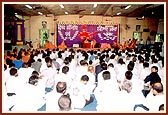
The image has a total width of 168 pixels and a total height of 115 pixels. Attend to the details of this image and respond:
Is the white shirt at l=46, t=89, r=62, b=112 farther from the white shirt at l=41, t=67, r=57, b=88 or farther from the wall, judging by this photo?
the wall

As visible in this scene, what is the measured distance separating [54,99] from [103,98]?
0.91 metres

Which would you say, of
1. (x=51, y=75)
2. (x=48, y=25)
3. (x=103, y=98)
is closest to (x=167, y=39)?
(x=103, y=98)

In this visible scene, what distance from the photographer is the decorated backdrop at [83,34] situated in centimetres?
1698

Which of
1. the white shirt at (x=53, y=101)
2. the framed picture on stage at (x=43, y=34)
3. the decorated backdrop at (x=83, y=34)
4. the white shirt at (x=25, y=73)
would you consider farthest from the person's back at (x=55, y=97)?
the decorated backdrop at (x=83, y=34)

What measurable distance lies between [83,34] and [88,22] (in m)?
0.71

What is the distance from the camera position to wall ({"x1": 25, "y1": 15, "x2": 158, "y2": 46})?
1677cm

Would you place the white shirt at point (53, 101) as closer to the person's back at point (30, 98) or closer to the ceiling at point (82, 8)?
the person's back at point (30, 98)

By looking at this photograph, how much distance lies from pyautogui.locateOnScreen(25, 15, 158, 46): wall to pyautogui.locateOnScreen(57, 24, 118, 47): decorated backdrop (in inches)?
10.3

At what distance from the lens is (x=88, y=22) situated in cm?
1722

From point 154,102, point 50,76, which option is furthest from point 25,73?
point 154,102

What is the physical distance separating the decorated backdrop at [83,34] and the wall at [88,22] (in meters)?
0.26

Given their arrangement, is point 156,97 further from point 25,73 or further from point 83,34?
point 83,34

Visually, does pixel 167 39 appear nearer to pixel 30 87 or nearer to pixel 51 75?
pixel 30 87

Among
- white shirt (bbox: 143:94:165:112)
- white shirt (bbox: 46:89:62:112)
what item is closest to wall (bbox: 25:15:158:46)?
white shirt (bbox: 46:89:62:112)
